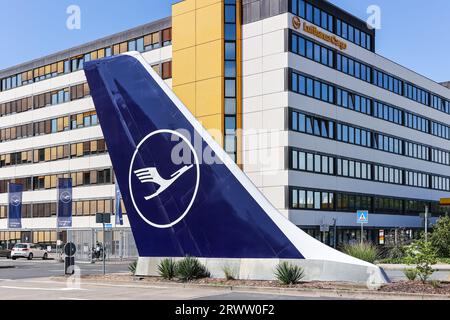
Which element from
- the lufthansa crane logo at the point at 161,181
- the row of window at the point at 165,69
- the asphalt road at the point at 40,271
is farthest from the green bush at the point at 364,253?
the row of window at the point at 165,69

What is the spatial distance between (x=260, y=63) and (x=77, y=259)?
79.9 feet

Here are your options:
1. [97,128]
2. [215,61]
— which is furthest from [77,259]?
[215,61]

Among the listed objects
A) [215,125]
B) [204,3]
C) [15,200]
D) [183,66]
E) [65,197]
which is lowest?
[15,200]

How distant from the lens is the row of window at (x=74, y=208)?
68938 millimetres

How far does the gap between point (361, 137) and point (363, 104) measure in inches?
136

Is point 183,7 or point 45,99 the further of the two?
point 45,99

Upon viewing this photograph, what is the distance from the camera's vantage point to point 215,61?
56.7m

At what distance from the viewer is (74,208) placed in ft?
238

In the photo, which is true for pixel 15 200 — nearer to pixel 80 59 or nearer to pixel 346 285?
pixel 80 59

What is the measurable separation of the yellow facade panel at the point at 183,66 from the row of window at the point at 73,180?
1471 cm

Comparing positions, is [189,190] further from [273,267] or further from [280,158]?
[280,158]

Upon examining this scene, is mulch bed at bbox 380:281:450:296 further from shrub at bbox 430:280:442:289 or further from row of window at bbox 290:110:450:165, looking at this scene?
row of window at bbox 290:110:450:165

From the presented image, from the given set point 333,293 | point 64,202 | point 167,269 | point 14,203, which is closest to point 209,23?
point 64,202

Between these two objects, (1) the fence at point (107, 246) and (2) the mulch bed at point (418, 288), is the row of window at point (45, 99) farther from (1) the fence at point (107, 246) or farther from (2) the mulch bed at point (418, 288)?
(2) the mulch bed at point (418, 288)
